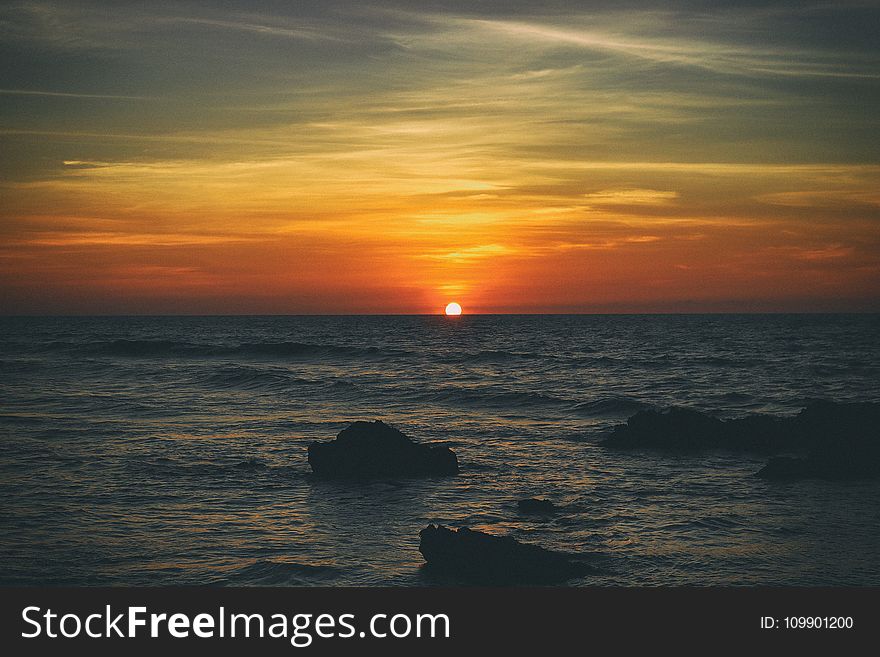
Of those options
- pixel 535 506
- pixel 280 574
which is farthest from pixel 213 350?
pixel 280 574

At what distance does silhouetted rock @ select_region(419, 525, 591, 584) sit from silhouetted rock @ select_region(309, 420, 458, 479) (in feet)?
25.3

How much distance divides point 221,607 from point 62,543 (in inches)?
319

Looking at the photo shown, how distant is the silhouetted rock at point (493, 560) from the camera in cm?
1261

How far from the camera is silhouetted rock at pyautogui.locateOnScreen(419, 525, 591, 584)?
12.6m

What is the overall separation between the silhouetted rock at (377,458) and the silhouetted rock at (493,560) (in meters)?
7.72

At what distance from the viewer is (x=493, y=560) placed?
41.7ft

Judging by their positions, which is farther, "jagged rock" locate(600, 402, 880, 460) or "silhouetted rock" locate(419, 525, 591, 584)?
"jagged rock" locate(600, 402, 880, 460)

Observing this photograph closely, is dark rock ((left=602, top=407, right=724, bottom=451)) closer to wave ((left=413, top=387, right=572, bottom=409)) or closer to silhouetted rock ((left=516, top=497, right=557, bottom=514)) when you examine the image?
silhouetted rock ((left=516, top=497, right=557, bottom=514))

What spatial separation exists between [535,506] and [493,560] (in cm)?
446

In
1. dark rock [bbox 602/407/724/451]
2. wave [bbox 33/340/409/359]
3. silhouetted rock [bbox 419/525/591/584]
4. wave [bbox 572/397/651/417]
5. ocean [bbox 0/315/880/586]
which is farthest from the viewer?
wave [bbox 33/340/409/359]

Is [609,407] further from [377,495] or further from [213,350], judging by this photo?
[213,350]

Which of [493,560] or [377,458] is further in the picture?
[377,458]

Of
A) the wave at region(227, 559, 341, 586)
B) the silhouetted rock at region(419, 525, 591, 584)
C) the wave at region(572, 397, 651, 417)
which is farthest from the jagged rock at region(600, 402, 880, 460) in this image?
the wave at region(227, 559, 341, 586)

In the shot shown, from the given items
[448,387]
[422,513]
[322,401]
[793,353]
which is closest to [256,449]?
[422,513]
